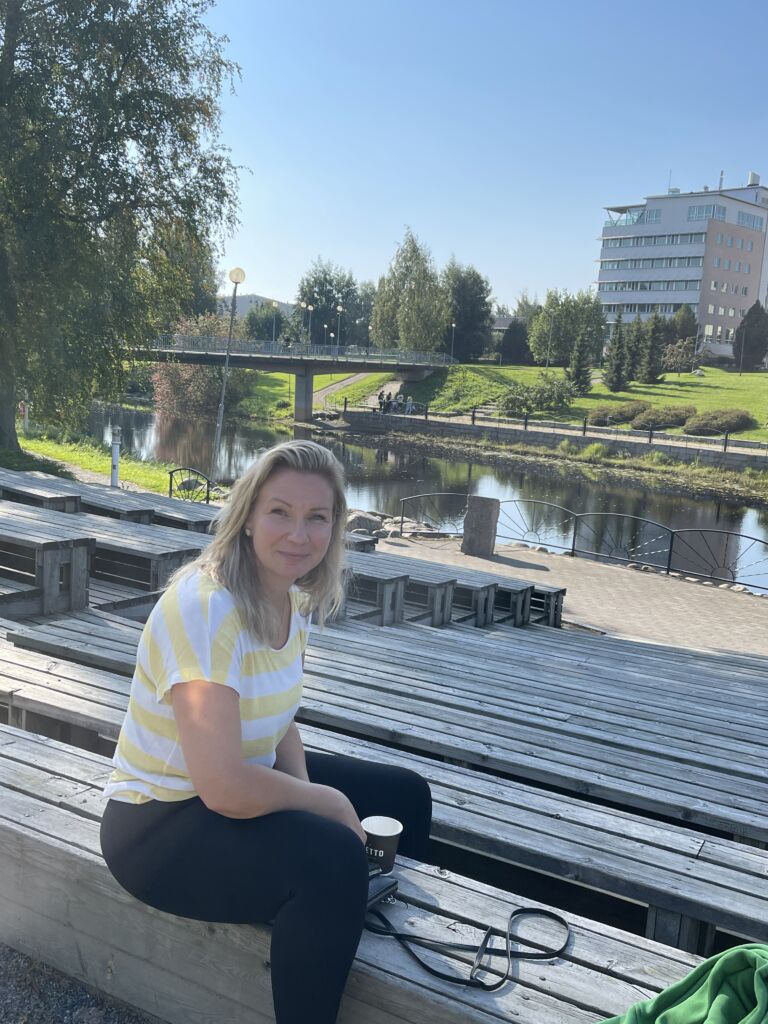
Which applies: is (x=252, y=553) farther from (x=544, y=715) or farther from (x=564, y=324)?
(x=564, y=324)

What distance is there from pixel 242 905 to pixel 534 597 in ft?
26.5

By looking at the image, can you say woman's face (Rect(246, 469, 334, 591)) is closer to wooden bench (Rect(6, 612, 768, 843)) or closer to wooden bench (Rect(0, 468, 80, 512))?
wooden bench (Rect(6, 612, 768, 843))

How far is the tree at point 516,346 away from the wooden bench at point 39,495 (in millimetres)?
64252

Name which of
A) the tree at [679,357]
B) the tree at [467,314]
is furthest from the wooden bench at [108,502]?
the tree at [467,314]

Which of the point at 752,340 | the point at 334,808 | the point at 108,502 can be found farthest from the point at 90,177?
the point at 752,340

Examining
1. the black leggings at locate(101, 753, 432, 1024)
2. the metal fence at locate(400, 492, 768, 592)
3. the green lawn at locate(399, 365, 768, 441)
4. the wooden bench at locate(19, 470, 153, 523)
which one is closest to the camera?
the black leggings at locate(101, 753, 432, 1024)

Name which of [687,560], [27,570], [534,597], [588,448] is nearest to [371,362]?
[588,448]

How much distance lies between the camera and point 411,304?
67000mm

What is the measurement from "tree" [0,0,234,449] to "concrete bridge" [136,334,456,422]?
66.7 feet

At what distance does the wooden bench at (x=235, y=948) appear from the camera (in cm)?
192

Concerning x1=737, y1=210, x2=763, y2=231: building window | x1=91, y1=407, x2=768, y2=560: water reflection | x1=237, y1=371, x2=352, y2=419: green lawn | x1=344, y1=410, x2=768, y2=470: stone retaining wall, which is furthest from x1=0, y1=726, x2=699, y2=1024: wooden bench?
x1=737, y1=210, x2=763, y2=231: building window

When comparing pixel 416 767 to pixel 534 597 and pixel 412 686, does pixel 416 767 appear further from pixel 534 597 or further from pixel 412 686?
pixel 534 597

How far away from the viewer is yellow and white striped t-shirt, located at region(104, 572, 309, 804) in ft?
6.42

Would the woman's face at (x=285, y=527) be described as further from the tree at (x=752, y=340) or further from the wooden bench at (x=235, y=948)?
the tree at (x=752, y=340)
